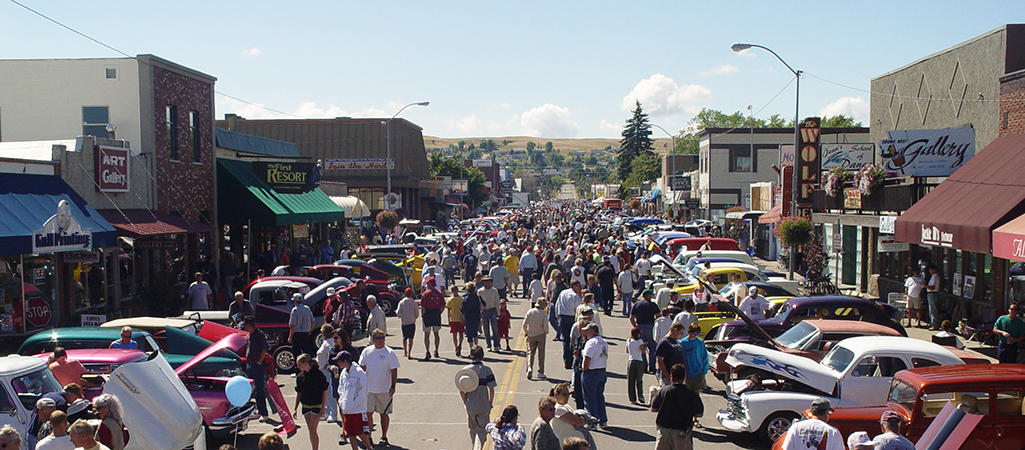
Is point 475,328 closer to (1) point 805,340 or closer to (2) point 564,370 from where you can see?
(2) point 564,370

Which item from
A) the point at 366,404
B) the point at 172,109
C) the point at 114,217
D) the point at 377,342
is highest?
the point at 172,109

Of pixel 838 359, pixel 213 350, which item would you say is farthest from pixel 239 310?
pixel 838 359

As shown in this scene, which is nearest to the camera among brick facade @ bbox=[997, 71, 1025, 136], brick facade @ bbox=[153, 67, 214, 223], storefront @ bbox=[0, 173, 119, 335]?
storefront @ bbox=[0, 173, 119, 335]

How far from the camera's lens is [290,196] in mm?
32031

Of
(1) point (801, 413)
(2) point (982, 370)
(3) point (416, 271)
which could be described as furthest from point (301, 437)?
(3) point (416, 271)

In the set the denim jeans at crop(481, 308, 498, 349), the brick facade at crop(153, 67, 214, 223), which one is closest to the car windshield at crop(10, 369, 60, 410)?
the denim jeans at crop(481, 308, 498, 349)

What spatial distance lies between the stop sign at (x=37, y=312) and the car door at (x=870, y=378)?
1617 centimetres

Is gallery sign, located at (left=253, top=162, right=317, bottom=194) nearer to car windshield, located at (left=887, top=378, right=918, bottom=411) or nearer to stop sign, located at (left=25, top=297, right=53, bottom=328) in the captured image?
stop sign, located at (left=25, top=297, right=53, bottom=328)

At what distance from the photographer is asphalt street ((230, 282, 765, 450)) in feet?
35.7

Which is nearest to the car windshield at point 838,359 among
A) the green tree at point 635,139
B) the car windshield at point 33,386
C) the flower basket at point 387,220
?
the car windshield at point 33,386

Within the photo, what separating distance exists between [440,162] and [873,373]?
8311 centimetres

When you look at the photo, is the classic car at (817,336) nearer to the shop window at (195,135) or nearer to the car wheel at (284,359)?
the car wheel at (284,359)

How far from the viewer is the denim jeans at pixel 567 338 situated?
15242 millimetres

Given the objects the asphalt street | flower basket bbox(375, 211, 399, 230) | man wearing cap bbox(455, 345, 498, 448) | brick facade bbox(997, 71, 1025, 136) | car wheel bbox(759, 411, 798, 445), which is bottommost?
the asphalt street
